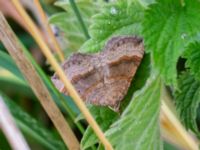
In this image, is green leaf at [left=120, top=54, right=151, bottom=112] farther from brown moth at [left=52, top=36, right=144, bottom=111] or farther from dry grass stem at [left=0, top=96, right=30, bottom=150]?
dry grass stem at [left=0, top=96, right=30, bottom=150]

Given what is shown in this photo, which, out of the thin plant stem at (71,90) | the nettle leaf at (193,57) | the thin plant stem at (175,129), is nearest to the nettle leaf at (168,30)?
the nettle leaf at (193,57)

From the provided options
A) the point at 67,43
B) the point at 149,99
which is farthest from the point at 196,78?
the point at 67,43

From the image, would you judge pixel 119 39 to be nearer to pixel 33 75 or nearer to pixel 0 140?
pixel 33 75

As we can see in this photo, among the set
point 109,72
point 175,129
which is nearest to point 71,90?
point 109,72

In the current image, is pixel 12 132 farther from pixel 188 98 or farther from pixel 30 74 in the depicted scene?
pixel 188 98

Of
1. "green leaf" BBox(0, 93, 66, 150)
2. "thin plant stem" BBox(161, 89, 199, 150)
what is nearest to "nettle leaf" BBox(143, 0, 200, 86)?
"thin plant stem" BBox(161, 89, 199, 150)
